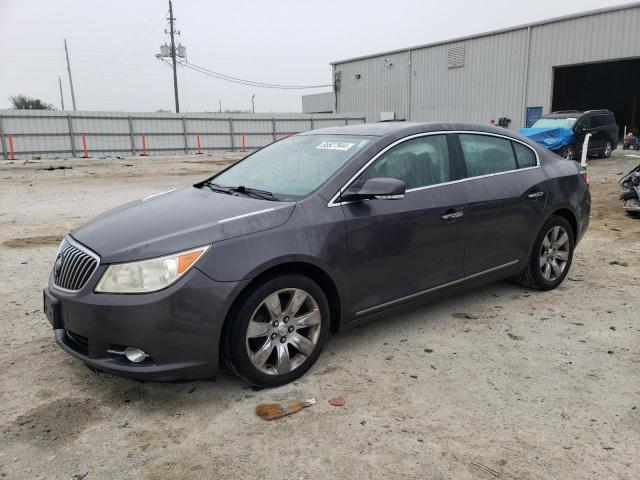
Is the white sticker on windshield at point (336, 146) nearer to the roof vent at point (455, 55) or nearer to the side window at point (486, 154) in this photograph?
the side window at point (486, 154)

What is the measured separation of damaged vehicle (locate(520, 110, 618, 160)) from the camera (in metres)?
17.1

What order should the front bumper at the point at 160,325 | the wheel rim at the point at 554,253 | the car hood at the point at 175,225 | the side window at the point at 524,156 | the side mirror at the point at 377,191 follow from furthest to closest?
the wheel rim at the point at 554,253, the side window at the point at 524,156, the side mirror at the point at 377,191, the car hood at the point at 175,225, the front bumper at the point at 160,325

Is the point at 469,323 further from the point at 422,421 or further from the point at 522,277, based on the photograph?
the point at 422,421

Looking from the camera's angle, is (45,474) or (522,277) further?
(522,277)

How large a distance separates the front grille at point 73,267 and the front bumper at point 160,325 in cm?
9

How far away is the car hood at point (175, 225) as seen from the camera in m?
2.91

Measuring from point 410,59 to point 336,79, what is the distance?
7.16 m

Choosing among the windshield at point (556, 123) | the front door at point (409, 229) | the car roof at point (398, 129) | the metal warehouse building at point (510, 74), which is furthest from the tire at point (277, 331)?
the metal warehouse building at point (510, 74)

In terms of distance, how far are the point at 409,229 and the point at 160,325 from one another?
1824 millimetres

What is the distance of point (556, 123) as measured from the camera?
59.4ft

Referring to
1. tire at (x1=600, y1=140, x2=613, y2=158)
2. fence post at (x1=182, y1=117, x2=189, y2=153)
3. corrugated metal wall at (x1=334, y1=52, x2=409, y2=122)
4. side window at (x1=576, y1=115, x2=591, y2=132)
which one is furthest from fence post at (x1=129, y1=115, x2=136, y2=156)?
tire at (x1=600, y1=140, x2=613, y2=158)

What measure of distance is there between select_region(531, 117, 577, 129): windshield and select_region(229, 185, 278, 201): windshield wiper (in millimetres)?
16706

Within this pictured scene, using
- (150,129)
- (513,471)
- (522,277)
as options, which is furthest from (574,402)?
(150,129)

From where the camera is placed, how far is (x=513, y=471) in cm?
245
